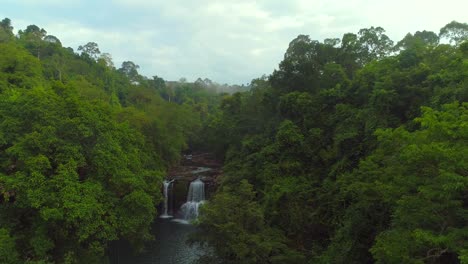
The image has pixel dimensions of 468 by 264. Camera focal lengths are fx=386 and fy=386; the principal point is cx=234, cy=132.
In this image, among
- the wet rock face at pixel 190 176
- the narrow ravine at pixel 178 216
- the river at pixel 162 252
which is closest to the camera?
the river at pixel 162 252

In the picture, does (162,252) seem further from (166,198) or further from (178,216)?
(166,198)

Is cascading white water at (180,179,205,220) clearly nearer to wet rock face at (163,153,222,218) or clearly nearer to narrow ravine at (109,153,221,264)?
narrow ravine at (109,153,221,264)

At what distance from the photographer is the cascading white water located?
32844 mm

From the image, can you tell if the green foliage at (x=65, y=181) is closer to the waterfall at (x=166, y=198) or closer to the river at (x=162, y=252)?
the river at (x=162, y=252)

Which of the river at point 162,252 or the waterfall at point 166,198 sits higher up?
the waterfall at point 166,198

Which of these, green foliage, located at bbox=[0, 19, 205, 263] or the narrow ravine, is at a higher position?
green foliage, located at bbox=[0, 19, 205, 263]

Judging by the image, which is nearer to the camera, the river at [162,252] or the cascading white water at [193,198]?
the river at [162,252]

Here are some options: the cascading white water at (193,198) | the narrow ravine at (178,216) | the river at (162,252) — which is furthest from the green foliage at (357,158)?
the river at (162,252)

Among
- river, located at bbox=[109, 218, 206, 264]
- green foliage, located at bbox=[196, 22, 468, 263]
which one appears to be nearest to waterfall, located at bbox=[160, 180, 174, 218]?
river, located at bbox=[109, 218, 206, 264]

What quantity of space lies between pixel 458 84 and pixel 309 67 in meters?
15.0

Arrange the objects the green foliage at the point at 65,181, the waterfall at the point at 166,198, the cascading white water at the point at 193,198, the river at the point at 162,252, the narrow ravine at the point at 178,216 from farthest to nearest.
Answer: the waterfall at the point at 166,198 → the cascading white water at the point at 193,198 → the narrow ravine at the point at 178,216 → the river at the point at 162,252 → the green foliage at the point at 65,181

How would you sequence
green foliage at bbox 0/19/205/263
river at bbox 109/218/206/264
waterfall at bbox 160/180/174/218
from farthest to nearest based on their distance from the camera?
1. waterfall at bbox 160/180/174/218
2. river at bbox 109/218/206/264
3. green foliage at bbox 0/19/205/263

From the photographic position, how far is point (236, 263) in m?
14.7

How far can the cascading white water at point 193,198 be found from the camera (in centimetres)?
3284
